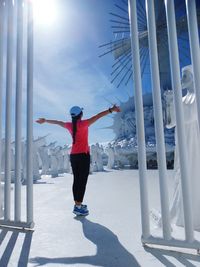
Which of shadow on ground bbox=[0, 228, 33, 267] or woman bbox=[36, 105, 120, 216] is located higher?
woman bbox=[36, 105, 120, 216]

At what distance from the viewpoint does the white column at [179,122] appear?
1.98m

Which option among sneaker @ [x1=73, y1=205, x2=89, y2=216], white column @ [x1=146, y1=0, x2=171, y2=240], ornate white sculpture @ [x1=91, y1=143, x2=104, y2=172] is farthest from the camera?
ornate white sculpture @ [x1=91, y1=143, x2=104, y2=172]

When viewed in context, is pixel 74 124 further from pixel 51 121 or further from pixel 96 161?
pixel 96 161

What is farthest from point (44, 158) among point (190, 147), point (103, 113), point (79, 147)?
point (190, 147)

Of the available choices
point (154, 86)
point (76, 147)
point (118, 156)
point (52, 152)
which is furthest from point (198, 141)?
point (118, 156)

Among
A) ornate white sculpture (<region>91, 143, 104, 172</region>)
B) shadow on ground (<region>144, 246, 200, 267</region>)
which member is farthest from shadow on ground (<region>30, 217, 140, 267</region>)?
ornate white sculpture (<region>91, 143, 104, 172</region>)

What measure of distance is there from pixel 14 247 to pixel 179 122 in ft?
5.00

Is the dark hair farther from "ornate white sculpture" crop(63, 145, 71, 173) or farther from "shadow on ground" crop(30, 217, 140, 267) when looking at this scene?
"ornate white sculpture" crop(63, 145, 71, 173)

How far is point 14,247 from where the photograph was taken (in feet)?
6.96

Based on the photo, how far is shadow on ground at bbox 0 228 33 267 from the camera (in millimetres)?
1813

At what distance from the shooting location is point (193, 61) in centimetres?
200

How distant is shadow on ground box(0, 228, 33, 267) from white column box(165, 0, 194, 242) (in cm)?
112

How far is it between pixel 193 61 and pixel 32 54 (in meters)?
1.60

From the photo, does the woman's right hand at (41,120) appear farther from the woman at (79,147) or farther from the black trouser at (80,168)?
the black trouser at (80,168)
